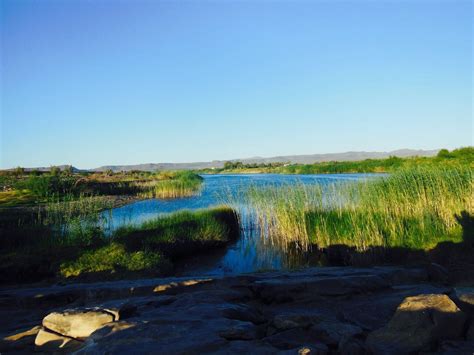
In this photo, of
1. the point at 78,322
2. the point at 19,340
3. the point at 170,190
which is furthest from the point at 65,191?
the point at 78,322

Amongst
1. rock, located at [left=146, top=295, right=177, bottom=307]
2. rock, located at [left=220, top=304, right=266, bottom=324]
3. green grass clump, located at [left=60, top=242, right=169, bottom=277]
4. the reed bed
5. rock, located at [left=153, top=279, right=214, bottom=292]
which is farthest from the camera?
the reed bed

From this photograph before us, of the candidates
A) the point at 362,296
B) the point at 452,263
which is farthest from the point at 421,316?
the point at 452,263

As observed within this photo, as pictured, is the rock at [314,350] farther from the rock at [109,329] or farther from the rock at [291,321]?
the rock at [109,329]

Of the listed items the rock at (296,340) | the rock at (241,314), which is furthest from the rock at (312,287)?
the rock at (296,340)

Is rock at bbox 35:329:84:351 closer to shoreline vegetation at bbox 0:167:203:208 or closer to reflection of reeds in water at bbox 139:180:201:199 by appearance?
shoreline vegetation at bbox 0:167:203:208

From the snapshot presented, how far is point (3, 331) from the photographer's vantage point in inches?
176

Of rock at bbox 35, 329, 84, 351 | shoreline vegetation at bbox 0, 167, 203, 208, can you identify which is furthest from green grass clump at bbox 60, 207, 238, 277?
shoreline vegetation at bbox 0, 167, 203, 208

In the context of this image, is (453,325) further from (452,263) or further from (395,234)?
(395,234)

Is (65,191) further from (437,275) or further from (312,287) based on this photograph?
(437,275)

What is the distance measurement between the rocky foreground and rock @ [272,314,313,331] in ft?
0.03

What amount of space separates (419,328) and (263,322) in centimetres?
157

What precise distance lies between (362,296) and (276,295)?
48.0 inches

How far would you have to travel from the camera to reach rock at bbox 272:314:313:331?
3.82 m

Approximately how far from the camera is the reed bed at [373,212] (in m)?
11.0
